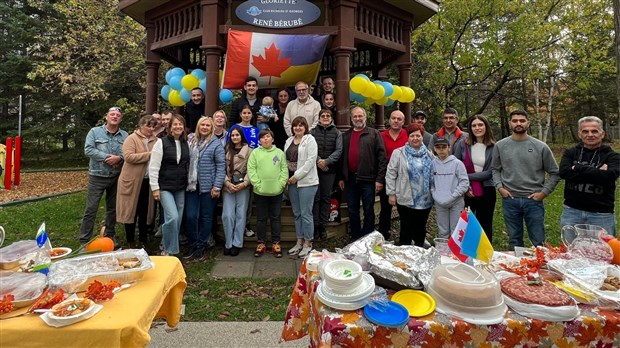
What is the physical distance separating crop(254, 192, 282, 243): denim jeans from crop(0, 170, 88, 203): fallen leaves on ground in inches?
339

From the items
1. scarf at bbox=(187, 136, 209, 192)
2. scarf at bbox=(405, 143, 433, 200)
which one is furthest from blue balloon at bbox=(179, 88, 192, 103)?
scarf at bbox=(405, 143, 433, 200)

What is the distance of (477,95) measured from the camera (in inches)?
731

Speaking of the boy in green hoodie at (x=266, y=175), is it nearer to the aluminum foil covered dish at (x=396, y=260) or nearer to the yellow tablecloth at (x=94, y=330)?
the aluminum foil covered dish at (x=396, y=260)

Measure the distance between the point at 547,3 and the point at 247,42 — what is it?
1182 cm

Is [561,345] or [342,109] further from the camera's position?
[342,109]

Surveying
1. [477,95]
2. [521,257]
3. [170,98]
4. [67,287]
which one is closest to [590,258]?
[521,257]

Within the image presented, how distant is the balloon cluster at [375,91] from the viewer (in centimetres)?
626

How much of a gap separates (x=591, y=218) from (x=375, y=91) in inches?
152

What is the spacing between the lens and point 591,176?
3.38 meters

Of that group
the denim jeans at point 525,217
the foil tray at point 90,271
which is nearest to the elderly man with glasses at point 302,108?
the denim jeans at point 525,217

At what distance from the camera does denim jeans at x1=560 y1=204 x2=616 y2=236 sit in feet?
11.3

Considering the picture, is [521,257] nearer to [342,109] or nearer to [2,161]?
[342,109]

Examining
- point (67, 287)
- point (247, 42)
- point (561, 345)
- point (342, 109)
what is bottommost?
point (561, 345)

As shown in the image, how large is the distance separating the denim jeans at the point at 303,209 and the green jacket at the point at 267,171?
0.25m
